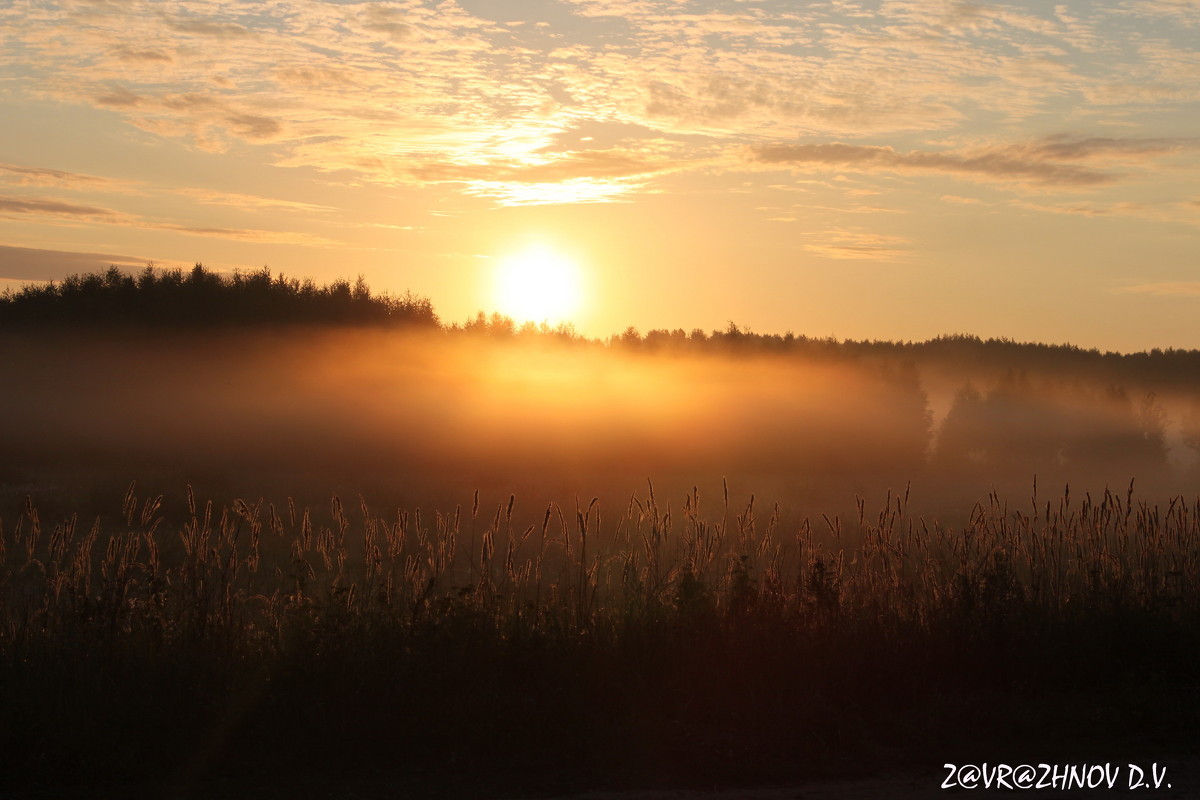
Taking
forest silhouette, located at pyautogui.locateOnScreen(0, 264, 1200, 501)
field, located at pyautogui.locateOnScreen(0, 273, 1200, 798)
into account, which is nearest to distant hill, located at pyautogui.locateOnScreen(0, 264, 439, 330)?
forest silhouette, located at pyautogui.locateOnScreen(0, 264, 1200, 501)

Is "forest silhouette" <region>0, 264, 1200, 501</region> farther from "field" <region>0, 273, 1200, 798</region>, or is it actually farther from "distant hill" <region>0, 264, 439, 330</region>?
"field" <region>0, 273, 1200, 798</region>

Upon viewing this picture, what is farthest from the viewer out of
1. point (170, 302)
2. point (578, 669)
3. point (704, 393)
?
point (704, 393)

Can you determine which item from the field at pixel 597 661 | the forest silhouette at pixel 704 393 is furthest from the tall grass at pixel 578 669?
the forest silhouette at pixel 704 393

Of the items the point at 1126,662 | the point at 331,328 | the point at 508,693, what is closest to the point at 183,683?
the point at 508,693

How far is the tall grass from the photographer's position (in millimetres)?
5930

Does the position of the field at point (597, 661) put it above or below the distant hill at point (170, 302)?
below

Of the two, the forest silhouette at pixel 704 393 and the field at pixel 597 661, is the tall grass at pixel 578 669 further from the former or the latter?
the forest silhouette at pixel 704 393

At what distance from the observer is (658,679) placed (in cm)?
694

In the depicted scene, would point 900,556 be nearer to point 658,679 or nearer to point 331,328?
point 658,679

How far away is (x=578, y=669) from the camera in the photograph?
22.7ft

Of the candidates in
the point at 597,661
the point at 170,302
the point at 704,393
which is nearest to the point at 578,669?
the point at 597,661

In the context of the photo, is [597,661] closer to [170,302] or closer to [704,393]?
[170,302]

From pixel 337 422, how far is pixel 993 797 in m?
34.0

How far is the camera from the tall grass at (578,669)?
593 cm
